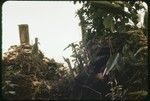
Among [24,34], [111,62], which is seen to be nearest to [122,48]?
[111,62]

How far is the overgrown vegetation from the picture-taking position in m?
2.31

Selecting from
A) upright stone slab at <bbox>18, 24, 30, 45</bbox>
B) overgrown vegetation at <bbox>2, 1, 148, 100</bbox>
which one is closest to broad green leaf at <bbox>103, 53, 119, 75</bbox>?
overgrown vegetation at <bbox>2, 1, 148, 100</bbox>

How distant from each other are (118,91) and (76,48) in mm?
903

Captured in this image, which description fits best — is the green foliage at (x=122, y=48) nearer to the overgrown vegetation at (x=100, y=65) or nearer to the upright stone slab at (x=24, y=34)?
the overgrown vegetation at (x=100, y=65)

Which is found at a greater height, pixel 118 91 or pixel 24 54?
pixel 24 54

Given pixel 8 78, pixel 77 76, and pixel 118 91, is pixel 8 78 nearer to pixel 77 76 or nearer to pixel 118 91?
pixel 77 76

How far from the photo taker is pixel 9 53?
11.1 ft

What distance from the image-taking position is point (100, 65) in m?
2.66

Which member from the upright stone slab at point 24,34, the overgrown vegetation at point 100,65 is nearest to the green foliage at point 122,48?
the overgrown vegetation at point 100,65

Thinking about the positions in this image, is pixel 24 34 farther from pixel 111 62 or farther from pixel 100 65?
pixel 111 62

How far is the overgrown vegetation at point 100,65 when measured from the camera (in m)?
2.31

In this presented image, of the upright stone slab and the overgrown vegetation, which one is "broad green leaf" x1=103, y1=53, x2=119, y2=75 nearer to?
the overgrown vegetation

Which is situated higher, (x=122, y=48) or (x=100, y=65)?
(x=122, y=48)

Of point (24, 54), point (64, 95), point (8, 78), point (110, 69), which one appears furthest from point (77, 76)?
point (24, 54)
